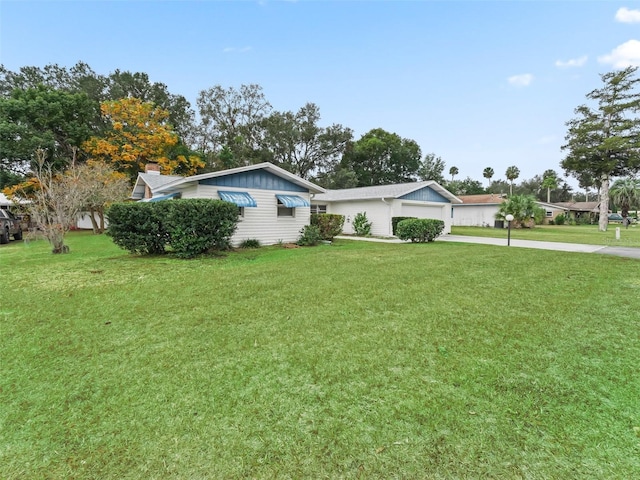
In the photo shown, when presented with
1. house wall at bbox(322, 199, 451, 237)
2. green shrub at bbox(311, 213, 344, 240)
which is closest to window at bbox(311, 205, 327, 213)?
house wall at bbox(322, 199, 451, 237)

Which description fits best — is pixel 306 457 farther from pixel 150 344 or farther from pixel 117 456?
pixel 150 344

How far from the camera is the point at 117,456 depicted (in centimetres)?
199

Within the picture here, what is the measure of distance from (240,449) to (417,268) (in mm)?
7013

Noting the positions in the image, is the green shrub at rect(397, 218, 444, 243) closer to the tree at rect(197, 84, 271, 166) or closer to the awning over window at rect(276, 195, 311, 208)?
the awning over window at rect(276, 195, 311, 208)

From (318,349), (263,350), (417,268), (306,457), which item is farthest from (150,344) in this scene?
(417,268)

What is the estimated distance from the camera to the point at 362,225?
19.5m

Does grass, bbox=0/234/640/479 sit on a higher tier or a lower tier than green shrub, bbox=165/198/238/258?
lower

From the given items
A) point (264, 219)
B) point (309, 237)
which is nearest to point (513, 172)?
point (309, 237)

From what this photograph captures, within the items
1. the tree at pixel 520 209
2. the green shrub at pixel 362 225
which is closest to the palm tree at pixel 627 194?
the tree at pixel 520 209

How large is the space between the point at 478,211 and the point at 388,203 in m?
20.7

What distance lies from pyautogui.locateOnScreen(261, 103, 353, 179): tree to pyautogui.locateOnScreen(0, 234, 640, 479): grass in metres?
32.6

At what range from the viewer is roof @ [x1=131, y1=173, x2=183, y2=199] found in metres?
18.2

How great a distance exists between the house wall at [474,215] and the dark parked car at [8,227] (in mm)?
37204

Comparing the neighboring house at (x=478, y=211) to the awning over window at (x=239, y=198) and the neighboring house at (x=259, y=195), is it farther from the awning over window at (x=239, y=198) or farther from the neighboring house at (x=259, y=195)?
the awning over window at (x=239, y=198)
